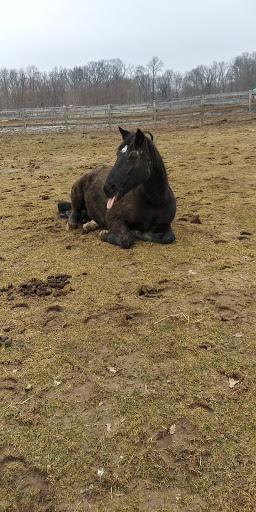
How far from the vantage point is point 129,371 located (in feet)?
7.88

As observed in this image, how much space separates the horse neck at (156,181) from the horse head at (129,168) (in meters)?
0.12

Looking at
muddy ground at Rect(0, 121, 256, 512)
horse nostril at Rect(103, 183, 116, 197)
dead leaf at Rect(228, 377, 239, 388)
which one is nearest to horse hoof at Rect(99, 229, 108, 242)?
muddy ground at Rect(0, 121, 256, 512)

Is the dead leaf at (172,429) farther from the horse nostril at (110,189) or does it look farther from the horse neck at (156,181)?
the horse neck at (156,181)

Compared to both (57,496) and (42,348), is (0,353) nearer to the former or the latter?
(42,348)

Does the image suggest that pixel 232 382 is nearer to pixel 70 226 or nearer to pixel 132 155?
pixel 132 155

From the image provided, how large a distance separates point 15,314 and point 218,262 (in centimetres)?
227

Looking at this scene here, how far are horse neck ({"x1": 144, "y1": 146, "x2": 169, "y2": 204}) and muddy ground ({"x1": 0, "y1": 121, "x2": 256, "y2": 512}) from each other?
0.67 metres

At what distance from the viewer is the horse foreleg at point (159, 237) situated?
4.57 m

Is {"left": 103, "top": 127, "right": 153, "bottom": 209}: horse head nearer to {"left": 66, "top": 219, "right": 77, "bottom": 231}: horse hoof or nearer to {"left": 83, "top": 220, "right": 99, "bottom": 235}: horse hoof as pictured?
{"left": 83, "top": 220, "right": 99, "bottom": 235}: horse hoof

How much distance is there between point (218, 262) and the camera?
3979 millimetres

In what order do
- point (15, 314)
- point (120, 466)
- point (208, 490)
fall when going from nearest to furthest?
point (208, 490) < point (120, 466) < point (15, 314)

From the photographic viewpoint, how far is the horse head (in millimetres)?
3965

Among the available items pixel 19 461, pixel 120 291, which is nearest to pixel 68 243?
pixel 120 291

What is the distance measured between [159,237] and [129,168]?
1.06 meters
